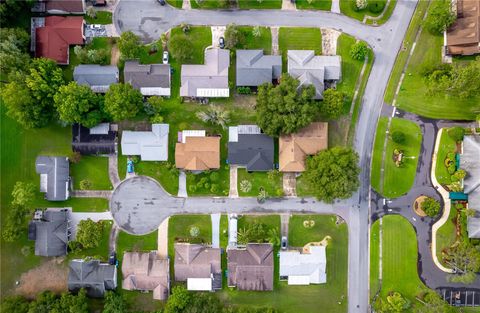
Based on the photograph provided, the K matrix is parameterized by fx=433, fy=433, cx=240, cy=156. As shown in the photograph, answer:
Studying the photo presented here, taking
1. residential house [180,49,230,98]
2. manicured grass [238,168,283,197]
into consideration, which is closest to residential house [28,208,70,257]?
residential house [180,49,230,98]

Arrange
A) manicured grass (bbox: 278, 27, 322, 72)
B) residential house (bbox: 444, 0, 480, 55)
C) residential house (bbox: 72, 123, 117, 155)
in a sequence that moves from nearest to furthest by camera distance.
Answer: residential house (bbox: 444, 0, 480, 55)
residential house (bbox: 72, 123, 117, 155)
manicured grass (bbox: 278, 27, 322, 72)

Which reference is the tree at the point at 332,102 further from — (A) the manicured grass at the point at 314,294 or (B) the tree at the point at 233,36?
(A) the manicured grass at the point at 314,294

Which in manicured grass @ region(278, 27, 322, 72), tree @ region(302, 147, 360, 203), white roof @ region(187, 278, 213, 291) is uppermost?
manicured grass @ region(278, 27, 322, 72)

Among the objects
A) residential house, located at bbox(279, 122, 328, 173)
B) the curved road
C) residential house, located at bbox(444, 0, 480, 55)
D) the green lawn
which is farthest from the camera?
the green lawn

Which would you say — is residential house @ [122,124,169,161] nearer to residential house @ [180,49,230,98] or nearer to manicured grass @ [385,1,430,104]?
residential house @ [180,49,230,98]

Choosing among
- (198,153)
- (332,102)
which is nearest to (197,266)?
(198,153)
